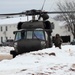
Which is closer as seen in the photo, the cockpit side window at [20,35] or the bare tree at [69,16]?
the cockpit side window at [20,35]

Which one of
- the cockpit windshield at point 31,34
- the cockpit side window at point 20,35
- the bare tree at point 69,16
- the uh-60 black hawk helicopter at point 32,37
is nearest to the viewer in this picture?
the uh-60 black hawk helicopter at point 32,37

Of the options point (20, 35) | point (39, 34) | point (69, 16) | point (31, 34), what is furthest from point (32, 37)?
point (69, 16)

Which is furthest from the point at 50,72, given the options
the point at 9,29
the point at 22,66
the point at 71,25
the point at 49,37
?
the point at 9,29

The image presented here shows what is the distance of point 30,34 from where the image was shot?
21141 mm

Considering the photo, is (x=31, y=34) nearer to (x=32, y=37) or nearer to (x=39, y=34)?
(x=32, y=37)

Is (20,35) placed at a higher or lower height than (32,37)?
higher

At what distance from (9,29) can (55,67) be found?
86.8 metres

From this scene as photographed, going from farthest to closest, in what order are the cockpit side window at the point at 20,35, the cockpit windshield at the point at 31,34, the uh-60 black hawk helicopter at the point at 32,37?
the cockpit side window at the point at 20,35 → the cockpit windshield at the point at 31,34 → the uh-60 black hawk helicopter at the point at 32,37

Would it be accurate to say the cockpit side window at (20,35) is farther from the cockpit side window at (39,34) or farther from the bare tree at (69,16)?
the bare tree at (69,16)

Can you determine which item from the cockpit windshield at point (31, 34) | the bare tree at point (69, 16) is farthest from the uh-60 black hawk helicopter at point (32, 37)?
the bare tree at point (69, 16)

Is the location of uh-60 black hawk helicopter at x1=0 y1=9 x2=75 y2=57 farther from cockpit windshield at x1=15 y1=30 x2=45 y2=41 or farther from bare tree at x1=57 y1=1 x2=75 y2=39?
bare tree at x1=57 y1=1 x2=75 y2=39

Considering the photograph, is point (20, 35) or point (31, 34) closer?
point (31, 34)

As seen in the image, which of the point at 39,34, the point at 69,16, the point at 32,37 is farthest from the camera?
the point at 69,16

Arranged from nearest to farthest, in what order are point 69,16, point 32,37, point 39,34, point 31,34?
1. point 32,37
2. point 31,34
3. point 39,34
4. point 69,16
